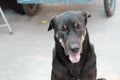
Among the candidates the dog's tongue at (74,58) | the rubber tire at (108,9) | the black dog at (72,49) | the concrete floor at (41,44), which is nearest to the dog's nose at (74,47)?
the black dog at (72,49)

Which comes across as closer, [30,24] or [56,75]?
[56,75]

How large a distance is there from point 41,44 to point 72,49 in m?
2.12

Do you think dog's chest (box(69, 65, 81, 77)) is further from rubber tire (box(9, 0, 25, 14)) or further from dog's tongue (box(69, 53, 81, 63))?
rubber tire (box(9, 0, 25, 14))

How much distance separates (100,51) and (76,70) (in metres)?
1.46

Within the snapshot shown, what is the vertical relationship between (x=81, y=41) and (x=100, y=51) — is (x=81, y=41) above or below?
above

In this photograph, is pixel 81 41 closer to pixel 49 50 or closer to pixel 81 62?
pixel 81 62

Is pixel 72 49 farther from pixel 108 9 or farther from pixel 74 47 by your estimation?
pixel 108 9

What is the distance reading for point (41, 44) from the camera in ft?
17.4

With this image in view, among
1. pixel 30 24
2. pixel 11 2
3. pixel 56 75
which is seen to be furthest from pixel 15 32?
pixel 56 75

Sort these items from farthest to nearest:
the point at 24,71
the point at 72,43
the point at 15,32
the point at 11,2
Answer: the point at 11,2 → the point at 15,32 → the point at 24,71 → the point at 72,43

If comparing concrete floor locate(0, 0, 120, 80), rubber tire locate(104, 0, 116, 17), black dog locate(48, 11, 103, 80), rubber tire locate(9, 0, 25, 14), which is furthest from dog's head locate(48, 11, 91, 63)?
rubber tire locate(9, 0, 25, 14)

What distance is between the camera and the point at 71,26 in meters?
3.28

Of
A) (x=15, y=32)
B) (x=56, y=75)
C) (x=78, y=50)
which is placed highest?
(x=78, y=50)

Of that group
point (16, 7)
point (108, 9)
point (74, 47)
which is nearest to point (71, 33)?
point (74, 47)
